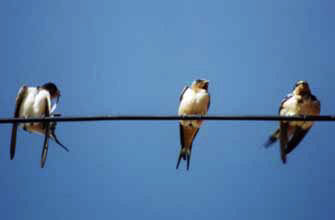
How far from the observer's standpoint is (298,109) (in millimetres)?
6988

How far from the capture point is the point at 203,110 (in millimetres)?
7516

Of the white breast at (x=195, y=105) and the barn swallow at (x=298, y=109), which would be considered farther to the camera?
the white breast at (x=195, y=105)

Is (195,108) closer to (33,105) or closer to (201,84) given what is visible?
(201,84)

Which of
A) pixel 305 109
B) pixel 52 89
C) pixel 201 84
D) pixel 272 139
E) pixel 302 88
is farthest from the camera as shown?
pixel 201 84

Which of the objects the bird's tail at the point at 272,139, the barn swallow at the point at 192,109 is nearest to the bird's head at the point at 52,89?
the barn swallow at the point at 192,109

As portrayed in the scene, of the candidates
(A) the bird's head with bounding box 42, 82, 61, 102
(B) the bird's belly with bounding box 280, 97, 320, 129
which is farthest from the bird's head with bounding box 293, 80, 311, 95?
(A) the bird's head with bounding box 42, 82, 61, 102

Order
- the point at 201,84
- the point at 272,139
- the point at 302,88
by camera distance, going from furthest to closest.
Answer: the point at 201,84, the point at 302,88, the point at 272,139

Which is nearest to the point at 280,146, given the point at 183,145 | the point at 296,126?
the point at 296,126

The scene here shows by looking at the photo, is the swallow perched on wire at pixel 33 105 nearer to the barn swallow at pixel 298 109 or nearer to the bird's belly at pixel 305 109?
the barn swallow at pixel 298 109

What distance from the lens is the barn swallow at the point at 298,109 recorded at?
269 inches

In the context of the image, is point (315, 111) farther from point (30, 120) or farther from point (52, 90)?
point (30, 120)

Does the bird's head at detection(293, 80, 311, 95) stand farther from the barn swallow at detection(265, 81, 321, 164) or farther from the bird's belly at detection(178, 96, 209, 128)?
the bird's belly at detection(178, 96, 209, 128)

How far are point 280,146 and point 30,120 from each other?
8.98 feet

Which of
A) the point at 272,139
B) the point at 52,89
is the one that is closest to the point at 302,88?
the point at 272,139
